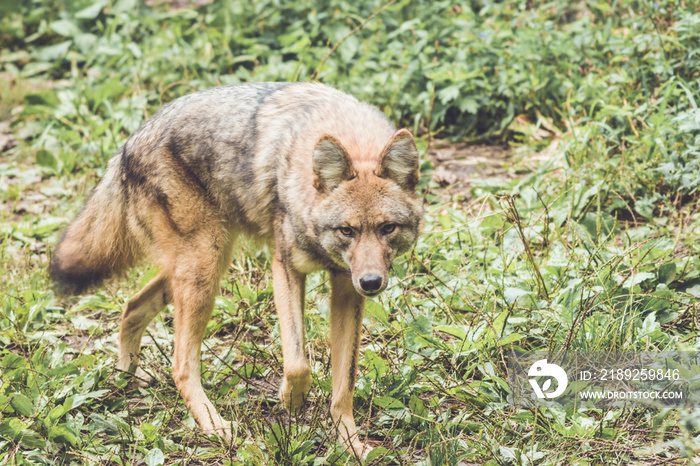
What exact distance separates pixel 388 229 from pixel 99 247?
2.09 meters

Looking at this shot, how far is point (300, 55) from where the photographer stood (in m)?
7.92

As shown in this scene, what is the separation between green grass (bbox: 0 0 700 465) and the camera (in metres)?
3.58

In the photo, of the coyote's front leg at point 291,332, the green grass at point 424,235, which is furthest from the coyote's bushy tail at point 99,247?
the coyote's front leg at point 291,332

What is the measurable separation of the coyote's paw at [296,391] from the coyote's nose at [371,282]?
0.73 m

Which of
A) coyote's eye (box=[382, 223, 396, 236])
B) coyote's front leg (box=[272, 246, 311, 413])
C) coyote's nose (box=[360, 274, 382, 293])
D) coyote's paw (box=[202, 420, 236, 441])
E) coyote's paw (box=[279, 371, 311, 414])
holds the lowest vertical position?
coyote's paw (box=[202, 420, 236, 441])

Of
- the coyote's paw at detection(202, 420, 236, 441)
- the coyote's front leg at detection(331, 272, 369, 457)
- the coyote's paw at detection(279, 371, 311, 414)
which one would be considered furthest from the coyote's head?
the coyote's paw at detection(202, 420, 236, 441)

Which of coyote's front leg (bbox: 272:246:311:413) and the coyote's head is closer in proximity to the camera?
the coyote's head

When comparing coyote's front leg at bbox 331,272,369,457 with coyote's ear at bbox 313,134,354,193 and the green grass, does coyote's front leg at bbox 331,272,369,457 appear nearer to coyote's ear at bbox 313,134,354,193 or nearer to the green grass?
the green grass

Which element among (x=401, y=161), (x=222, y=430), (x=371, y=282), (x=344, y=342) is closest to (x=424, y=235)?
(x=344, y=342)

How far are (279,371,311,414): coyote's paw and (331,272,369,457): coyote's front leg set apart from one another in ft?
0.61

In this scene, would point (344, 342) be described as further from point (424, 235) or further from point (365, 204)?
point (424, 235)

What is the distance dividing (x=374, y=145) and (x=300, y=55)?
434 centimetres

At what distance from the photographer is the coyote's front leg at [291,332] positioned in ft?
12.4

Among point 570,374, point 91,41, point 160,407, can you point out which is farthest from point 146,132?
point 91,41
